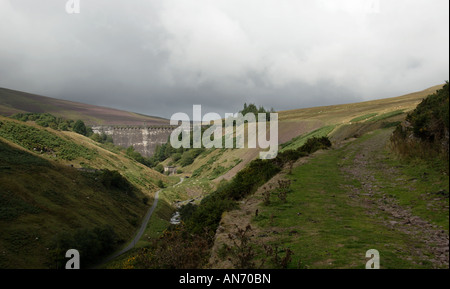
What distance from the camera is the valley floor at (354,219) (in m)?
9.10

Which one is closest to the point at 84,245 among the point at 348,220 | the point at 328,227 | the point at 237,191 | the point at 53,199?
the point at 53,199

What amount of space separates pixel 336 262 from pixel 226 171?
69894 millimetres

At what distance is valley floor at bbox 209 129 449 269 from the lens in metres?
9.10

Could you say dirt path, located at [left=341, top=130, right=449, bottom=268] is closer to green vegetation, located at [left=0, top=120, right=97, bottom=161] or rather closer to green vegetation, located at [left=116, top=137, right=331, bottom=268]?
green vegetation, located at [left=116, top=137, right=331, bottom=268]

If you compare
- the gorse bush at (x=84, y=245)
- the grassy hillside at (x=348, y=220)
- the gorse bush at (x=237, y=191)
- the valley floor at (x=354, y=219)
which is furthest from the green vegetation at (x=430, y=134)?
the gorse bush at (x=84, y=245)

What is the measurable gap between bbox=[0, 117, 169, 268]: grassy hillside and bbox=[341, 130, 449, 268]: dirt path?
33.8 m

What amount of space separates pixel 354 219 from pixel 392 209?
192 cm

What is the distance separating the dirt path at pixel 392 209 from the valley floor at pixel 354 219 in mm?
22

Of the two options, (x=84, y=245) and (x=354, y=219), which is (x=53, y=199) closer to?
(x=84, y=245)

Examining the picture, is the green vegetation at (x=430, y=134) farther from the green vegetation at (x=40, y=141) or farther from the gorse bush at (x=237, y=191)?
the green vegetation at (x=40, y=141)

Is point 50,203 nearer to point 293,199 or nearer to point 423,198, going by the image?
point 293,199

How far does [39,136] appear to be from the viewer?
79.6 m

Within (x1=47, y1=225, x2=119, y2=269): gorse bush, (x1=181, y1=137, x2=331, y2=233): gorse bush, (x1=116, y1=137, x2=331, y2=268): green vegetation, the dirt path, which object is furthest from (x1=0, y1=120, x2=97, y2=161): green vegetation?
the dirt path

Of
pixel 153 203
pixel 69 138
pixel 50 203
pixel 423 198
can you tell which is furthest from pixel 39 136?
pixel 423 198
